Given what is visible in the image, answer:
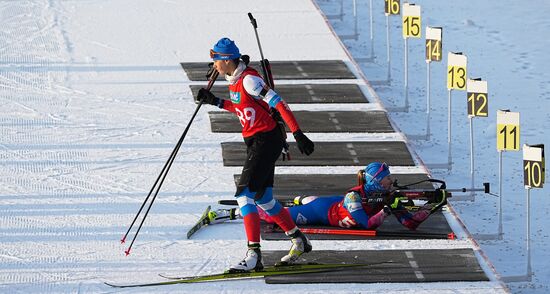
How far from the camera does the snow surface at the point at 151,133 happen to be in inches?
446

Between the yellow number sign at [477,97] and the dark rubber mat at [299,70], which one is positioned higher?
the yellow number sign at [477,97]

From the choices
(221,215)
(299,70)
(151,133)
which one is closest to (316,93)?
(299,70)

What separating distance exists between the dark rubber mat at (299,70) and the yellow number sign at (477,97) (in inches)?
187

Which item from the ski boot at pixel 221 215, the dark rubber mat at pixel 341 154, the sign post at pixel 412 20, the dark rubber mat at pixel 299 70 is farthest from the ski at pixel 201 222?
the dark rubber mat at pixel 299 70

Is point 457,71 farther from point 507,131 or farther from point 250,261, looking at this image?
point 250,261

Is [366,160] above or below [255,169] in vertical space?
below

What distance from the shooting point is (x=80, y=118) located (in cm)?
1587

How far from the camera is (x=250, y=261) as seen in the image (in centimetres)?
1069

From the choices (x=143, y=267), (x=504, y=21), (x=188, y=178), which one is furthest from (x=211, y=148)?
(x=504, y=21)

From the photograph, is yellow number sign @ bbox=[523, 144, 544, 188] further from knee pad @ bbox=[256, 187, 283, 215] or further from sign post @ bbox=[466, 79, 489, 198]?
knee pad @ bbox=[256, 187, 283, 215]

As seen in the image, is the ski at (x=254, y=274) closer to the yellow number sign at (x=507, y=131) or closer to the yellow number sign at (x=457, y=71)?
the yellow number sign at (x=507, y=131)

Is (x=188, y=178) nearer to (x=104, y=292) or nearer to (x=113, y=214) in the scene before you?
(x=113, y=214)

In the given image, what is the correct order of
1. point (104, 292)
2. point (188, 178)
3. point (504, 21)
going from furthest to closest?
1. point (504, 21)
2. point (188, 178)
3. point (104, 292)

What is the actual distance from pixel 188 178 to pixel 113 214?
137 cm
